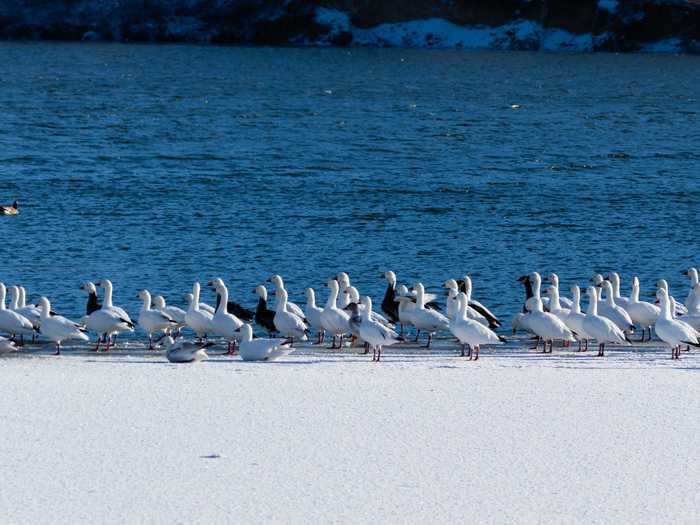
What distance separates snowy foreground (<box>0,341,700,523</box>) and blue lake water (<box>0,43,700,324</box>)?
8.81 m

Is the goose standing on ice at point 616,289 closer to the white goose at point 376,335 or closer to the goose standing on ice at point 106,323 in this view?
A: the white goose at point 376,335

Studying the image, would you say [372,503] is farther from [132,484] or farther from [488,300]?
[488,300]

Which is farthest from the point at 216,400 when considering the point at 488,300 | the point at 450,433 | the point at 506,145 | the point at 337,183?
the point at 506,145

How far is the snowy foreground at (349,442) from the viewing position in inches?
523

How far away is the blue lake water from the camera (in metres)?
32.7

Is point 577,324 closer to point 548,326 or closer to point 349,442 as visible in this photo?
point 548,326

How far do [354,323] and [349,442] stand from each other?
618 cm

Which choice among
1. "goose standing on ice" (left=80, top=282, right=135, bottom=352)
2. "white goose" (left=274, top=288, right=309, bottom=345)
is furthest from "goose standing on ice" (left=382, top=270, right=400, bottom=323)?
"goose standing on ice" (left=80, top=282, right=135, bottom=352)

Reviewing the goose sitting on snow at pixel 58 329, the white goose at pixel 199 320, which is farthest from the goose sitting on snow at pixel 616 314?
the goose sitting on snow at pixel 58 329

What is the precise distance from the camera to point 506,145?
60.4 metres

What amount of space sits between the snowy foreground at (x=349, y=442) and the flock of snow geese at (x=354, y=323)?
590mm

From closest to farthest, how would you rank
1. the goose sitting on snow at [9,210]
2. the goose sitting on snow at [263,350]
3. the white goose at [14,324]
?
the goose sitting on snow at [263,350] < the white goose at [14,324] < the goose sitting on snow at [9,210]

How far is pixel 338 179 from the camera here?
4916 centimetres

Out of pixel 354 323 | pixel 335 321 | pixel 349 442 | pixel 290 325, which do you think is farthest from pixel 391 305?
pixel 349 442
